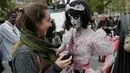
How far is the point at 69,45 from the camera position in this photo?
3.55 m

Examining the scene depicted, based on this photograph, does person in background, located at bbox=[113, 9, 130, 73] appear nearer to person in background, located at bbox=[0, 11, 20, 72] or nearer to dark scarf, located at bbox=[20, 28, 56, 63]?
dark scarf, located at bbox=[20, 28, 56, 63]

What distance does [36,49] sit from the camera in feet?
7.51

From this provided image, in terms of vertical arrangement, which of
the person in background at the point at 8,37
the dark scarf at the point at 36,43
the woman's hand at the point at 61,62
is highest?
the dark scarf at the point at 36,43

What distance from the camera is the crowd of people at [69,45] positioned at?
229cm

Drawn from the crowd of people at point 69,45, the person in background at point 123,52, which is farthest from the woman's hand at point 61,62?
the person in background at point 123,52

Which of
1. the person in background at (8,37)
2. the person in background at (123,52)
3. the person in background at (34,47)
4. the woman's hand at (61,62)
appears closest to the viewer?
the person in background at (34,47)

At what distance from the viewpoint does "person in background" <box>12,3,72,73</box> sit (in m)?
2.24

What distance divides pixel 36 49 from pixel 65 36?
4.59ft

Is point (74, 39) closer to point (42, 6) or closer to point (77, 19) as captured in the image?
point (77, 19)

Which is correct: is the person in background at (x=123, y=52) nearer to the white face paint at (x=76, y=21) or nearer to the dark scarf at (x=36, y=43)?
the white face paint at (x=76, y=21)

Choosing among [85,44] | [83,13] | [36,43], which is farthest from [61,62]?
[83,13]

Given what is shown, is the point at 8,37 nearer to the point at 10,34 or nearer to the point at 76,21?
the point at 10,34

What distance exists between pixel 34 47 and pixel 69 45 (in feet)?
4.24

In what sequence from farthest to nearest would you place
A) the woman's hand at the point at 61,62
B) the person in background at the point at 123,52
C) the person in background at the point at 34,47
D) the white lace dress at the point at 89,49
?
the white lace dress at the point at 89,49 < the person in background at the point at 123,52 < the woman's hand at the point at 61,62 < the person in background at the point at 34,47
